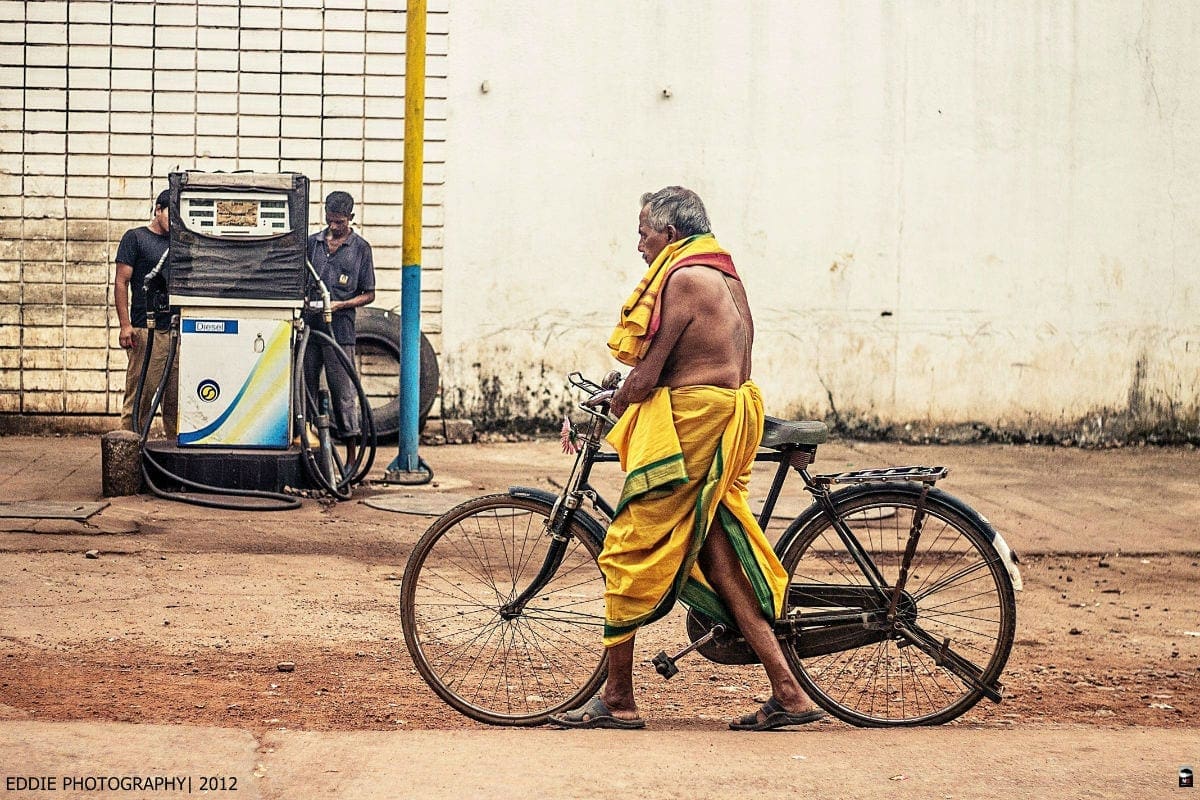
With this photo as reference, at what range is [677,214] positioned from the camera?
464cm

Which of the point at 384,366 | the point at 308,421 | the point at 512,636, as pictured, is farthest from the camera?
the point at 384,366

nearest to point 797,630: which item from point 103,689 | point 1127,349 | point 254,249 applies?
point 103,689

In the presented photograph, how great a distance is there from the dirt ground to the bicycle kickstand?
27cm

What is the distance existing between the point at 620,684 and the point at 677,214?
1.48 meters

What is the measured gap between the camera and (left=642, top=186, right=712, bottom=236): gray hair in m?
4.64

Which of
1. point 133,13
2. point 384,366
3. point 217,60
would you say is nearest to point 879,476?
point 384,366

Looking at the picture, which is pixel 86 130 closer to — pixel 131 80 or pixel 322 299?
pixel 131 80

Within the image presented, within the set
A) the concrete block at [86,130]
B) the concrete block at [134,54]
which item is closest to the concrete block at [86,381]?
the concrete block at [86,130]

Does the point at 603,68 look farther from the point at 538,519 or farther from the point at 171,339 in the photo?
the point at 538,519

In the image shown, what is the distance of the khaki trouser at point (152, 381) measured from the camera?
9.30 meters

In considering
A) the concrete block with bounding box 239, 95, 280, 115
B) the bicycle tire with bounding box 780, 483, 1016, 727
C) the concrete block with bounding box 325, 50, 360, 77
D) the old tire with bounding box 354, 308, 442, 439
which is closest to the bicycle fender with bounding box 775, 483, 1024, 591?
the bicycle tire with bounding box 780, 483, 1016, 727

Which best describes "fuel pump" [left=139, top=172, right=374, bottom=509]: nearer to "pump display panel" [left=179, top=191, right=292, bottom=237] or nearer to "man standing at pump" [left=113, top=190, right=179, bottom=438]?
"pump display panel" [left=179, top=191, right=292, bottom=237]

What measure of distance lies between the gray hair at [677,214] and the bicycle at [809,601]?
0.52 meters

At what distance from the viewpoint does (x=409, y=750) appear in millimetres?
4199
